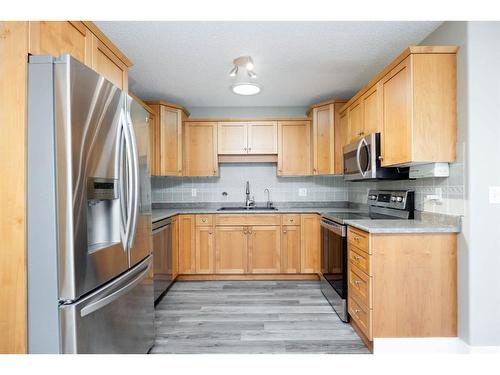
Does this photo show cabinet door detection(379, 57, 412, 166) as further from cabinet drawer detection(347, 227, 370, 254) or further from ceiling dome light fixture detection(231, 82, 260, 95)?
ceiling dome light fixture detection(231, 82, 260, 95)

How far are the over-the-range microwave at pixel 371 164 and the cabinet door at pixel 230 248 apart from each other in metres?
1.60

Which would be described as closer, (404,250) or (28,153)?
(28,153)

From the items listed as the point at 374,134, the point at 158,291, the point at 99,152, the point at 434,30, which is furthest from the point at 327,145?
the point at 99,152

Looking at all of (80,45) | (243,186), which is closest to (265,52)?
(80,45)

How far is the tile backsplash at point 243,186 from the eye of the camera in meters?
4.15

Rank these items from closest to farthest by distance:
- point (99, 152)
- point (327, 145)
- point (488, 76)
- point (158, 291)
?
point (99, 152) < point (488, 76) < point (158, 291) < point (327, 145)

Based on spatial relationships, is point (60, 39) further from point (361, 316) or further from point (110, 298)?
point (361, 316)

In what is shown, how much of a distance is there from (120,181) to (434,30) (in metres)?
2.55

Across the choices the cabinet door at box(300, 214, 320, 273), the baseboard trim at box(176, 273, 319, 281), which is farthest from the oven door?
the baseboard trim at box(176, 273, 319, 281)

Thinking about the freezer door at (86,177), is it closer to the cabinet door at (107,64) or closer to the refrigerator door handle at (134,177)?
the refrigerator door handle at (134,177)

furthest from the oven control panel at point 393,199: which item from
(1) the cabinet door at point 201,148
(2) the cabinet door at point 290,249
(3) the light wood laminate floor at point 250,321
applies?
(1) the cabinet door at point 201,148

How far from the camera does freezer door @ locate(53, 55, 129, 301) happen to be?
45.3 inches

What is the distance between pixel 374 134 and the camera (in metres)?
2.45

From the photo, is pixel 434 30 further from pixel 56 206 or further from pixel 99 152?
pixel 56 206
